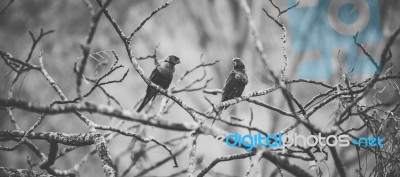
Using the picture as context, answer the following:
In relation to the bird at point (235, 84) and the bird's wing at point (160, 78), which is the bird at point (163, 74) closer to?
the bird's wing at point (160, 78)

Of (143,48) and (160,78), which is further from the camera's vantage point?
(143,48)

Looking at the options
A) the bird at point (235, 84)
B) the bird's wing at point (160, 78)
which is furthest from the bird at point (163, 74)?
the bird at point (235, 84)

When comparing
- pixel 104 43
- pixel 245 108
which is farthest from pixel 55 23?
pixel 245 108

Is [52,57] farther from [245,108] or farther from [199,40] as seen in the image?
[245,108]

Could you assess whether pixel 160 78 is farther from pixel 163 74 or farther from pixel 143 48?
pixel 143 48

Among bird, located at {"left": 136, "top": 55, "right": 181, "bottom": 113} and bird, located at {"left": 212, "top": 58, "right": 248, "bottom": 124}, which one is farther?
bird, located at {"left": 136, "top": 55, "right": 181, "bottom": 113}

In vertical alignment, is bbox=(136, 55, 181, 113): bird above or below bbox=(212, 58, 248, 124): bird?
above

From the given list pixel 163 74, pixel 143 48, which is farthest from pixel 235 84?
pixel 143 48

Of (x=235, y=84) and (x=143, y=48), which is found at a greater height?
(x=143, y=48)

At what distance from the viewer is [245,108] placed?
165 inches

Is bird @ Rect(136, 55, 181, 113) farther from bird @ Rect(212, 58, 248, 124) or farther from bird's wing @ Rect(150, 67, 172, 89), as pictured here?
bird @ Rect(212, 58, 248, 124)

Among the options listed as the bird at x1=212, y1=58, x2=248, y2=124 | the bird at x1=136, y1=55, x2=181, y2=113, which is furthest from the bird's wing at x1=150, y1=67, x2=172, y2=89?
the bird at x1=212, y1=58, x2=248, y2=124

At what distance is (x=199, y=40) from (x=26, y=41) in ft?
9.10

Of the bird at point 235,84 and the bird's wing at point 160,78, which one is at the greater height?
the bird's wing at point 160,78
